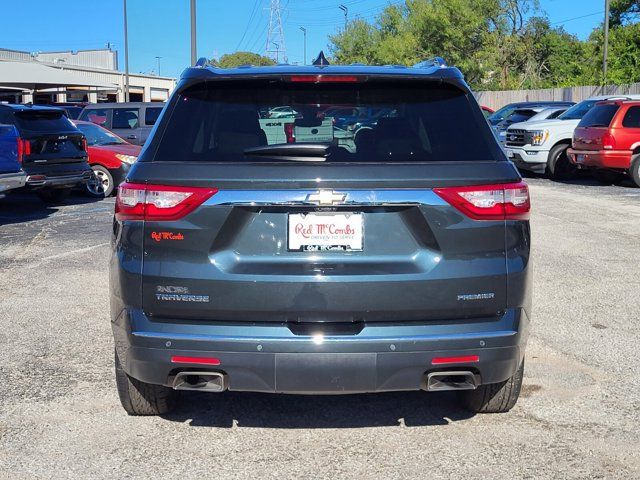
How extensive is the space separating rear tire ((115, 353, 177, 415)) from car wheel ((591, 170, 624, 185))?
15.9 m

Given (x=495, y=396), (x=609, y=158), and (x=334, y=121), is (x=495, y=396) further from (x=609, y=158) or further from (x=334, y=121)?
(x=609, y=158)

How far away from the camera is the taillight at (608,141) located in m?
16.8

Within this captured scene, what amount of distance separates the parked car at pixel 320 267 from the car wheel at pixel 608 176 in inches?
622

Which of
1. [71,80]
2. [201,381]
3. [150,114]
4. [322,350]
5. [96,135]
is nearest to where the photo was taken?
[322,350]

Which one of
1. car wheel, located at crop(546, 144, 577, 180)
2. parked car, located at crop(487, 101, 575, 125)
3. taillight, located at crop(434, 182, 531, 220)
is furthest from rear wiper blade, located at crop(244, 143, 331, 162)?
parked car, located at crop(487, 101, 575, 125)

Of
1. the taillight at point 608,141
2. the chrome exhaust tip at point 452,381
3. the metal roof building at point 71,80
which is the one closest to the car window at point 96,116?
the metal roof building at point 71,80

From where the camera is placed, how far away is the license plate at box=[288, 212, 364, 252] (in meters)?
3.46

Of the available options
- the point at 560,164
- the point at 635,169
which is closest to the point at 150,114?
the point at 560,164

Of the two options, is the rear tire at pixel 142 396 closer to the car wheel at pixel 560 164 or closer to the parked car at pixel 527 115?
the car wheel at pixel 560 164

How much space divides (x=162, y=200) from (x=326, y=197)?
2.36ft

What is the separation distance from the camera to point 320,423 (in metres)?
4.31

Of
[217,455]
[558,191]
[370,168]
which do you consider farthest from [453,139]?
[558,191]

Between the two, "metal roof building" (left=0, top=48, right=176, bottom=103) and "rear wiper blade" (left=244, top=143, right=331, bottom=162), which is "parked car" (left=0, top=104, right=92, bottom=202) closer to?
"rear wiper blade" (left=244, top=143, right=331, bottom=162)

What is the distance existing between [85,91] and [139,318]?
1682 inches
